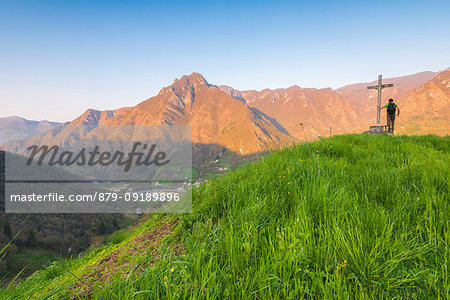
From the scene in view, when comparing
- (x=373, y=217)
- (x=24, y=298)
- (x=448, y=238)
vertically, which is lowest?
(x=24, y=298)

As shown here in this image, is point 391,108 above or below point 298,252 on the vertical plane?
above

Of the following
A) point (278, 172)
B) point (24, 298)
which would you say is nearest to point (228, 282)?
point (24, 298)

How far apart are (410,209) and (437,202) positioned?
0.36 m

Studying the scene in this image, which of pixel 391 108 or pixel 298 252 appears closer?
pixel 298 252

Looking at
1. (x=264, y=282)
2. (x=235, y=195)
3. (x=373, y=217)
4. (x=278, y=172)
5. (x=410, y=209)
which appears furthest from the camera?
(x=278, y=172)

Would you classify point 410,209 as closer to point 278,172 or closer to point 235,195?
point 278,172

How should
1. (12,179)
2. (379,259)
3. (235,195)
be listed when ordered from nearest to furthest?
(379,259), (235,195), (12,179)

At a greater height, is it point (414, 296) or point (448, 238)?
point (448, 238)

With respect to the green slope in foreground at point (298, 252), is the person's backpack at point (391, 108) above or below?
above

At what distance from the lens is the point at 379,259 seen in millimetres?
1521

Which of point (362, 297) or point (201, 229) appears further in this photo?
point (201, 229)

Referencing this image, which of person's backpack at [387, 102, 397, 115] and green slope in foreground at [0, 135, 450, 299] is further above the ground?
person's backpack at [387, 102, 397, 115]

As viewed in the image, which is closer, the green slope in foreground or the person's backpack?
the green slope in foreground

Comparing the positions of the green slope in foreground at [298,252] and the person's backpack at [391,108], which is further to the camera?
the person's backpack at [391,108]
